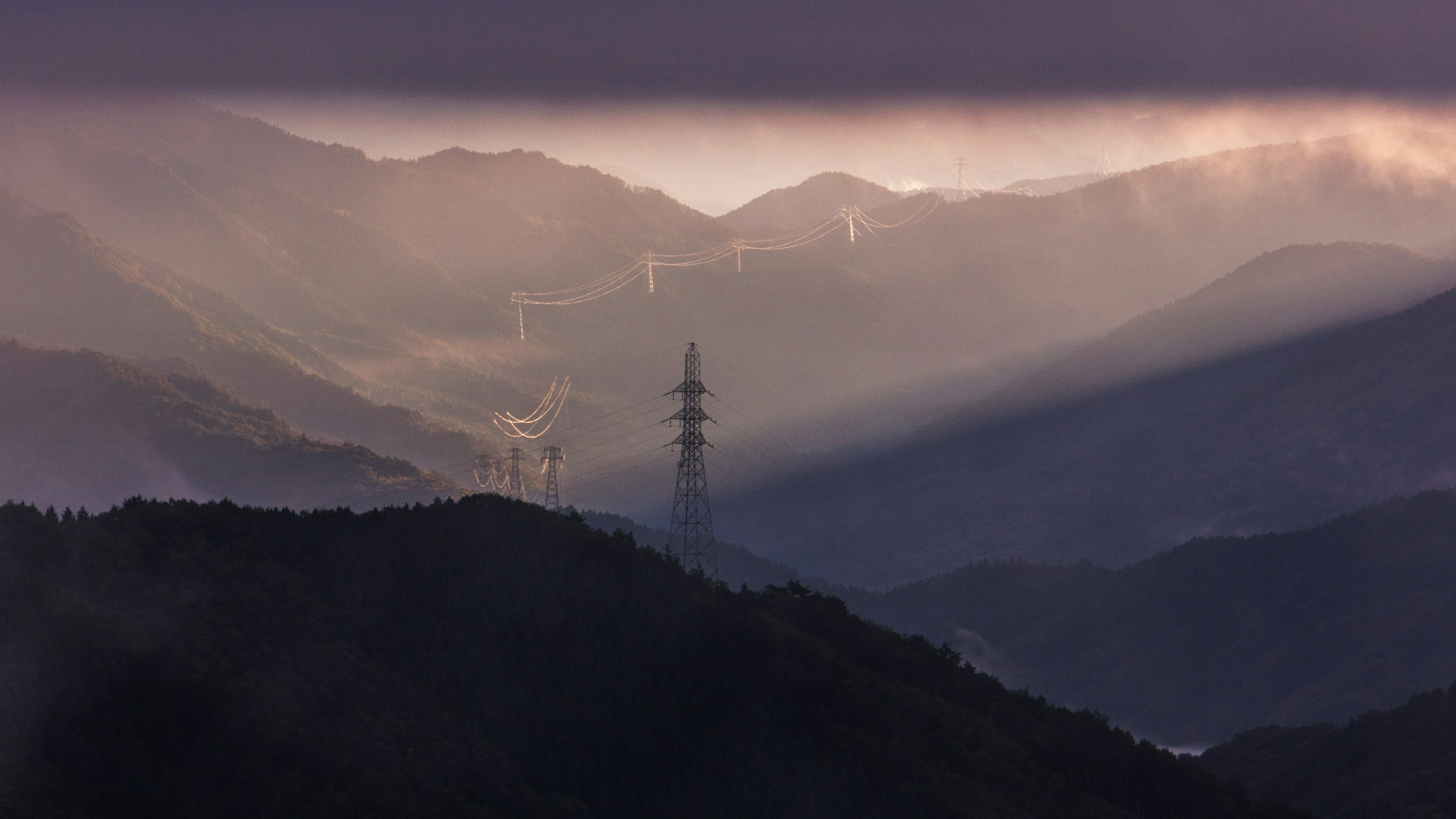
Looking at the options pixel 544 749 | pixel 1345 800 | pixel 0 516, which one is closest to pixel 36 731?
pixel 0 516

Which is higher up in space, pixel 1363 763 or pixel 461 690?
pixel 1363 763

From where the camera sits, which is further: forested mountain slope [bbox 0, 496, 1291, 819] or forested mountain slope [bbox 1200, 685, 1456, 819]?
forested mountain slope [bbox 1200, 685, 1456, 819]

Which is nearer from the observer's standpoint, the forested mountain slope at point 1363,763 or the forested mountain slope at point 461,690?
the forested mountain slope at point 461,690

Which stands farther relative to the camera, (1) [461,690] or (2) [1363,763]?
(2) [1363,763]
